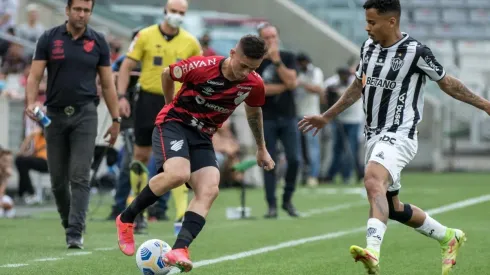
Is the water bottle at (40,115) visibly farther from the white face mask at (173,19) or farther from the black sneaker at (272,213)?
the black sneaker at (272,213)

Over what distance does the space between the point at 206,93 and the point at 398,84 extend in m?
1.39

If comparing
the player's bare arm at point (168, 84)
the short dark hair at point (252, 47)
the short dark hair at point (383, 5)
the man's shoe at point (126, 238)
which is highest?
the short dark hair at point (383, 5)

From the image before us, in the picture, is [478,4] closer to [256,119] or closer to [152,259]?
[256,119]

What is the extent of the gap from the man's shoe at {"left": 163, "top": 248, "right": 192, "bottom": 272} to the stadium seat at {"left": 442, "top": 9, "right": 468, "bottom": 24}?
23523mm

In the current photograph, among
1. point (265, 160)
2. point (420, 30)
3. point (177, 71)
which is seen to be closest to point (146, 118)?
point (265, 160)

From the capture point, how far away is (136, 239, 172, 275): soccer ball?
8094mm

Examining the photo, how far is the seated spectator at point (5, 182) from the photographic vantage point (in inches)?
593

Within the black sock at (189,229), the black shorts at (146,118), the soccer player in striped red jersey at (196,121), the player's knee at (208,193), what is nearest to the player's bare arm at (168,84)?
the soccer player in striped red jersey at (196,121)

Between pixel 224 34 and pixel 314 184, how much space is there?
14.1 ft

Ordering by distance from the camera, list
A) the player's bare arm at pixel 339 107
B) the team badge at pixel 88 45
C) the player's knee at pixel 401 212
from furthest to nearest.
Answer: the team badge at pixel 88 45 < the player's bare arm at pixel 339 107 < the player's knee at pixel 401 212

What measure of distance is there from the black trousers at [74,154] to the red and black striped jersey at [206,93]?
2.06m

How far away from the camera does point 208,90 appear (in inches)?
337

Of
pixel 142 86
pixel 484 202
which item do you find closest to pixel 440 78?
pixel 142 86

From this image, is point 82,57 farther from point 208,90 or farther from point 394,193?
point 394,193
